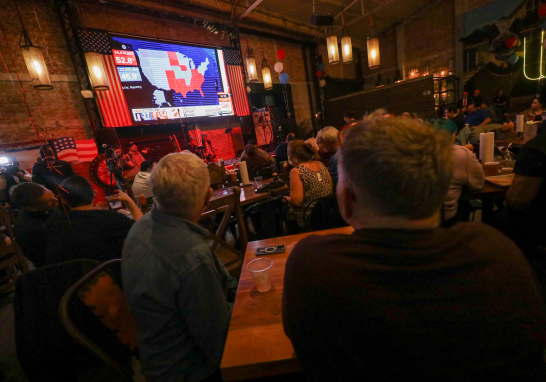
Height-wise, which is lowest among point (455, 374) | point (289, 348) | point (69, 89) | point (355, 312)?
point (289, 348)

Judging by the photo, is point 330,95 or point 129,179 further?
point 330,95

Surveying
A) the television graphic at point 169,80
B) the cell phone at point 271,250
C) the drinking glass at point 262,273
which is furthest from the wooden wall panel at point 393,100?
the drinking glass at point 262,273

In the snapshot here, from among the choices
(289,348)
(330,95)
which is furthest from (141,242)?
(330,95)

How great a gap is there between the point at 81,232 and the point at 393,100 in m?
11.1

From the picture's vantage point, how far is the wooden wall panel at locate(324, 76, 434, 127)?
354 inches

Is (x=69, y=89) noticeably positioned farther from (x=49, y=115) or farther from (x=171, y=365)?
(x=171, y=365)

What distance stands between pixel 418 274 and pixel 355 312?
159mm

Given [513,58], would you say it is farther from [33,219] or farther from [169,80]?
[33,219]

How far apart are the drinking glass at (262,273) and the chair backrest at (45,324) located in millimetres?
767

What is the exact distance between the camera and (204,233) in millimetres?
1180

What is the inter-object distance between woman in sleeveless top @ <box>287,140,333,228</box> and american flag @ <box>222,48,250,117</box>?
5870 millimetres

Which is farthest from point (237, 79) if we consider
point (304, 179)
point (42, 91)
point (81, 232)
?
point (81, 232)

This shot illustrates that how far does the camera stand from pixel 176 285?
964 millimetres

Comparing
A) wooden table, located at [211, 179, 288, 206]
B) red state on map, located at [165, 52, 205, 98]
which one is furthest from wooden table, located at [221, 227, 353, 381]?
red state on map, located at [165, 52, 205, 98]
